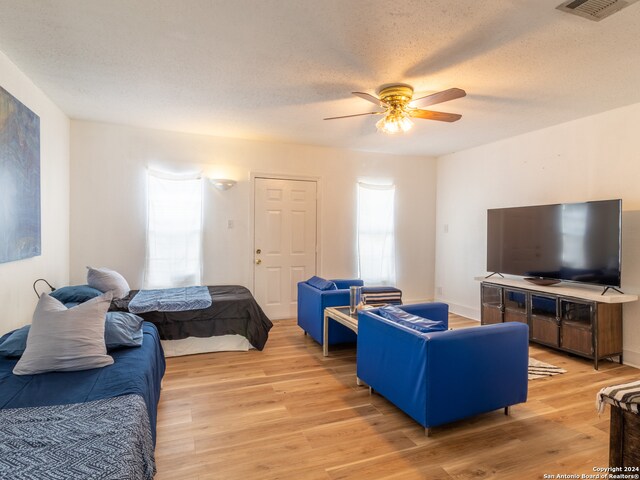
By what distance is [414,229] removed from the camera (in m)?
6.10

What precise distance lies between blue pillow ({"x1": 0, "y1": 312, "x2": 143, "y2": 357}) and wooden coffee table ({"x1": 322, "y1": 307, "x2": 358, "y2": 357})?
5.69ft

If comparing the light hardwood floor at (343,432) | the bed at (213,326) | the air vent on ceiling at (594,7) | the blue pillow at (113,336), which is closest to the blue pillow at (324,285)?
the bed at (213,326)

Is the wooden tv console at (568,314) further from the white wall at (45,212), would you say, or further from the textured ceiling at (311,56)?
the white wall at (45,212)

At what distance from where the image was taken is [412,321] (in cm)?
251

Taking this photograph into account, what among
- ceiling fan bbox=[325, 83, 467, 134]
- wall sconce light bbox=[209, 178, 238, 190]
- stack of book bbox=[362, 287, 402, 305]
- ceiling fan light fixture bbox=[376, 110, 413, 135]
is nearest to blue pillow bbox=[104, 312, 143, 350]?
stack of book bbox=[362, 287, 402, 305]

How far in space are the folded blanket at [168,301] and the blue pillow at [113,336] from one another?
2.63 ft

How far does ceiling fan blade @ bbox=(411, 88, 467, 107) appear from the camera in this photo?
2580 millimetres

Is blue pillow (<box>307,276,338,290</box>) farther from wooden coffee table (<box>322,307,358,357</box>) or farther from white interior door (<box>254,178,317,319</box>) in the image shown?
white interior door (<box>254,178,317,319</box>)

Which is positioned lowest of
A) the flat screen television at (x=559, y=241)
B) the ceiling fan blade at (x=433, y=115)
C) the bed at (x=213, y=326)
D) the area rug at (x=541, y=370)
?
the area rug at (x=541, y=370)

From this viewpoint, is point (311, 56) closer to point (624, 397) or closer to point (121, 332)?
point (121, 332)

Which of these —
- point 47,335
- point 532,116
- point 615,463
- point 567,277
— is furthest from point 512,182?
point 47,335

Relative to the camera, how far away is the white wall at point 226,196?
4.41 meters

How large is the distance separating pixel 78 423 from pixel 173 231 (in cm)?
346

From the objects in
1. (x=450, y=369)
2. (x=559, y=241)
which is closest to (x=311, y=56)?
(x=450, y=369)
